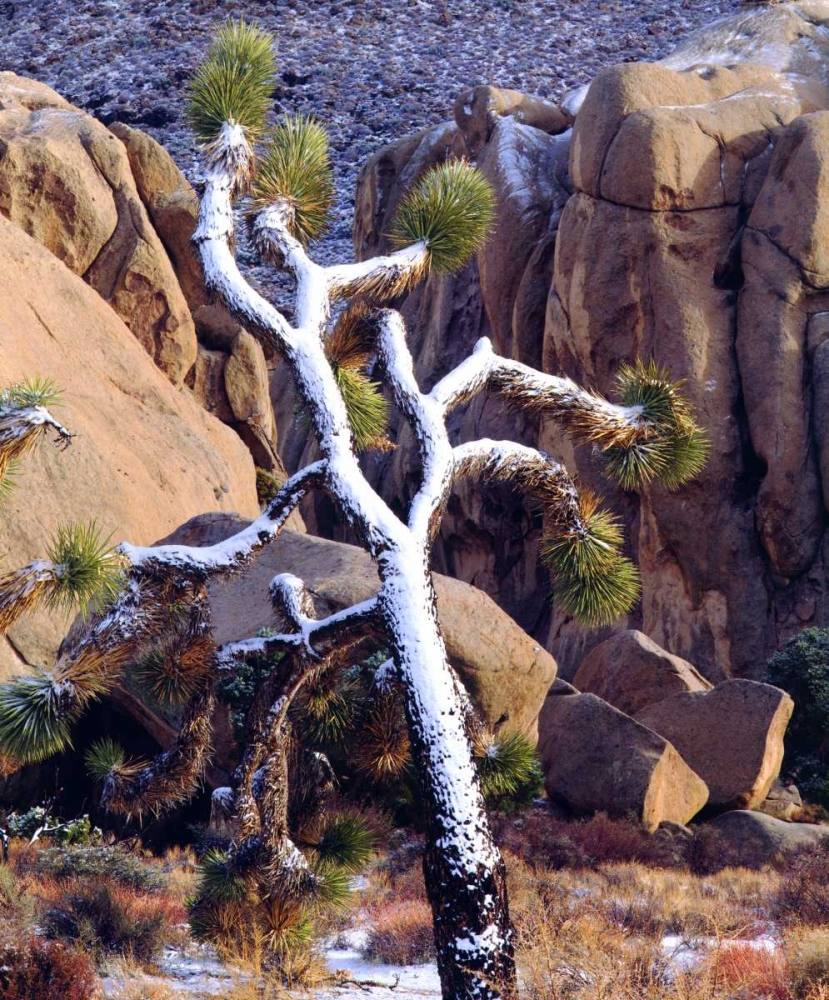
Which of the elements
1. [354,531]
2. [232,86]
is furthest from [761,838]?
[232,86]

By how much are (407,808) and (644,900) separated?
3.72 metres

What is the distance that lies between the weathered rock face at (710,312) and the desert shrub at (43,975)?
52.9ft

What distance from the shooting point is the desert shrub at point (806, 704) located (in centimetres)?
1795

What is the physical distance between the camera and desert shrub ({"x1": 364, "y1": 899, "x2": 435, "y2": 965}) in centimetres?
888

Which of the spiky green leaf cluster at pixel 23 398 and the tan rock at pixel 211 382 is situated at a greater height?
the spiky green leaf cluster at pixel 23 398

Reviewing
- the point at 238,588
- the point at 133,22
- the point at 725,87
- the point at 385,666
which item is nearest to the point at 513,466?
the point at 385,666

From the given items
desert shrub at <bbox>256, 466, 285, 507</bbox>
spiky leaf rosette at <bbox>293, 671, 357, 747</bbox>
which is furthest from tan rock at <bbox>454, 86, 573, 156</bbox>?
spiky leaf rosette at <bbox>293, 671, 357, 747</bbox>

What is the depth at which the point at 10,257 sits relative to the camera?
18.6m

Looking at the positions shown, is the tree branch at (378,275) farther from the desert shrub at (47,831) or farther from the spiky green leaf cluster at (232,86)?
the desert shrub at (47,831)

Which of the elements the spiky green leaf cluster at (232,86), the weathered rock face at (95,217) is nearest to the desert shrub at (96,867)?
the spiky green leaf cluster at (232,86)

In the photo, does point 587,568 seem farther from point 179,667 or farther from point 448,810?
point 179,667

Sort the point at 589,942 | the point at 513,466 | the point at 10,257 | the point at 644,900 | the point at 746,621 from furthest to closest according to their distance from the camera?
the point at 746,621 < the point at 10,257 < the point at 644,900 < the point at 513,466 < the point at 589,942

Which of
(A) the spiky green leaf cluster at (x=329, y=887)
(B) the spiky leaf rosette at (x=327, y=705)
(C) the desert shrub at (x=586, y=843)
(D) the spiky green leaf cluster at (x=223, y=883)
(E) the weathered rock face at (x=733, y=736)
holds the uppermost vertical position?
(B) the spiky leaf rosette at (x=327, y=705)

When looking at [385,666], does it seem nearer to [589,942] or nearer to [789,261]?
[589,942]
